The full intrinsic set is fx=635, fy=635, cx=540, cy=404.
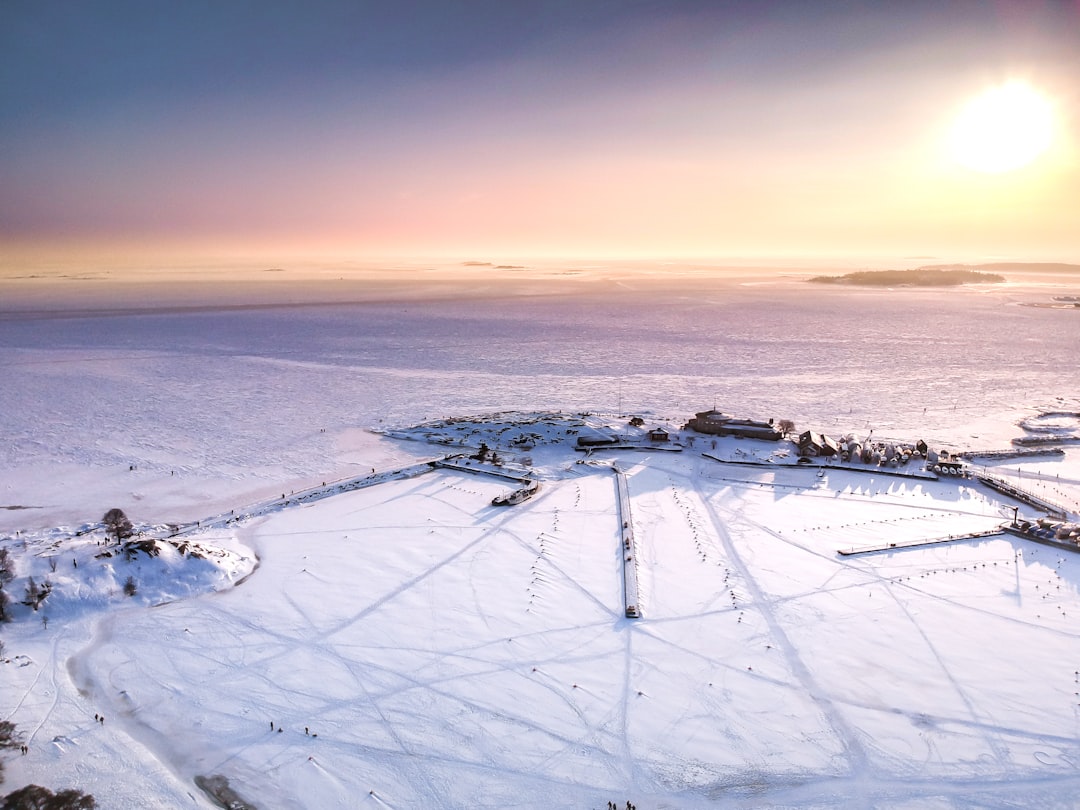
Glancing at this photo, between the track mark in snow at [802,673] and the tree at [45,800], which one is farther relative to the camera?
the track mark in snow at [802,673]

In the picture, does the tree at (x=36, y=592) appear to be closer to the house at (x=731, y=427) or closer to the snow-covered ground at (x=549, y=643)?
the snow-covered ground at (x=549, y=643)

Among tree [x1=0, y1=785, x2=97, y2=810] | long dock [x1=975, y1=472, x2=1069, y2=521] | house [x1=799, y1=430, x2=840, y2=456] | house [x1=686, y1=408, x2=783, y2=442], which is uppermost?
house [x1=686, y1=408, x2=783, y2=442]

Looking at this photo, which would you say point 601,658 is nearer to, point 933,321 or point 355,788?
Answer: point 355,788

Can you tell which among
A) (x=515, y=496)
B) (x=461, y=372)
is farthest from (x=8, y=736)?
(x=461, y=372)

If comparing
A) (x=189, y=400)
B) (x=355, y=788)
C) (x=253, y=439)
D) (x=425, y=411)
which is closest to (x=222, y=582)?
(x=355, y=788)

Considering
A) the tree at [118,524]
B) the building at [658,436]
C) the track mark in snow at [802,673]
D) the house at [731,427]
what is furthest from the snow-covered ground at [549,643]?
the house at [731,427]

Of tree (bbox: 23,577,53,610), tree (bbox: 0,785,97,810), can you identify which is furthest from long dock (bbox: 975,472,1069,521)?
tree (bbox: 23,577,53,610)

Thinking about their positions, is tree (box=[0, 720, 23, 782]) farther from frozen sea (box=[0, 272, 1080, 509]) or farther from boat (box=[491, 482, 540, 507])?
frozen sea (box=[0, 272, 1080, 509])
